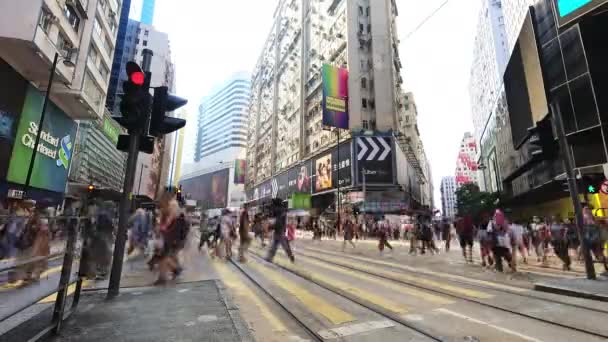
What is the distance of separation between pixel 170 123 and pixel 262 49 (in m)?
87.5

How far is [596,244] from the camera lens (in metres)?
8.84

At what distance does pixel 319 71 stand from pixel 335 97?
11258mm

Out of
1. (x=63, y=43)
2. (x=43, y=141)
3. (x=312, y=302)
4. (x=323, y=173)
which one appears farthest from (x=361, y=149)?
(x=312, y=302)

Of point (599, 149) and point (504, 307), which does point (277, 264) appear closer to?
point (504, 307)

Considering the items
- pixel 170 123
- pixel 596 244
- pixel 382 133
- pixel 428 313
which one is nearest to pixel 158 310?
pixel 170 123

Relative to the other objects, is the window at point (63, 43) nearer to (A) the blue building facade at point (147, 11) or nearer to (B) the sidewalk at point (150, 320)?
(B) the sidewalk at point (150, 320)

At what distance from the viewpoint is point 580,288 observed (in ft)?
18.9

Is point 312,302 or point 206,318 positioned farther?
point 312,302

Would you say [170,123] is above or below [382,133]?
below

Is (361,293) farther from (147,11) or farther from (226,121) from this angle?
(226,121)

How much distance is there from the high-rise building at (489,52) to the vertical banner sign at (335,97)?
3112 centimetres

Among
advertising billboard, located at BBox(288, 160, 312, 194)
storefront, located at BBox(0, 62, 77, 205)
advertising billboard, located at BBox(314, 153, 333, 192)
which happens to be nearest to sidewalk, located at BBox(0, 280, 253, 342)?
storefront, located at BBox(0, 62, 77, 205)

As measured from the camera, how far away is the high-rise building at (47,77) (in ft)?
53.8

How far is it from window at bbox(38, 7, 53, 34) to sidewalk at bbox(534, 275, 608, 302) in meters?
24.2
